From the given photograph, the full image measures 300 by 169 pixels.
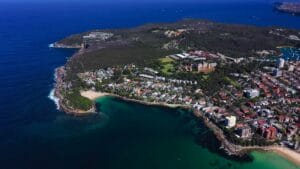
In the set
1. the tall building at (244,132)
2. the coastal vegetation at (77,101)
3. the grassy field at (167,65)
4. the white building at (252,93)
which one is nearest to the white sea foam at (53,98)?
the coastal vegetation at (77,101)

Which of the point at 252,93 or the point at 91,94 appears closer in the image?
the point at 252,93

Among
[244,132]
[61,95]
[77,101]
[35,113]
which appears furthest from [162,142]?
[61,95]

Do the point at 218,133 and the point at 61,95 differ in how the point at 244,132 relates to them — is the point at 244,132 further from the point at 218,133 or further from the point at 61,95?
the point at 61,95

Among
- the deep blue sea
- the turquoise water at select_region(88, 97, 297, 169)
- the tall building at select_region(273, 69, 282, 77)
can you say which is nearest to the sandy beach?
the turquoise water at select_region(88, 97, 297, 169)

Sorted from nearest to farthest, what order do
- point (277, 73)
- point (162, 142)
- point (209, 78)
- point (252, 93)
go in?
1. point (162, 142)
2. point (252, 93)
3. point (209, 78)
4. point (277, 73)

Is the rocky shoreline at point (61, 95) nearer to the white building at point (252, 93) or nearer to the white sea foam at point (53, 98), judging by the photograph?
the white sea foam at point (53, 98)

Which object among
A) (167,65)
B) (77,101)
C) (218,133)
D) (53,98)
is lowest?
(218,133)

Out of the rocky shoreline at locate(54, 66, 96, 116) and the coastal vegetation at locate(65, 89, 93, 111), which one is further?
the coastal vegetation at locate(65, 89, 93, 111)

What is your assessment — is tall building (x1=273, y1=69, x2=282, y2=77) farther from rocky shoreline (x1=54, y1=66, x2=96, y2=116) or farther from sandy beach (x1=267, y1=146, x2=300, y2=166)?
rocky shoreline (x1=54, y1=66, x2=96, y2=116)
